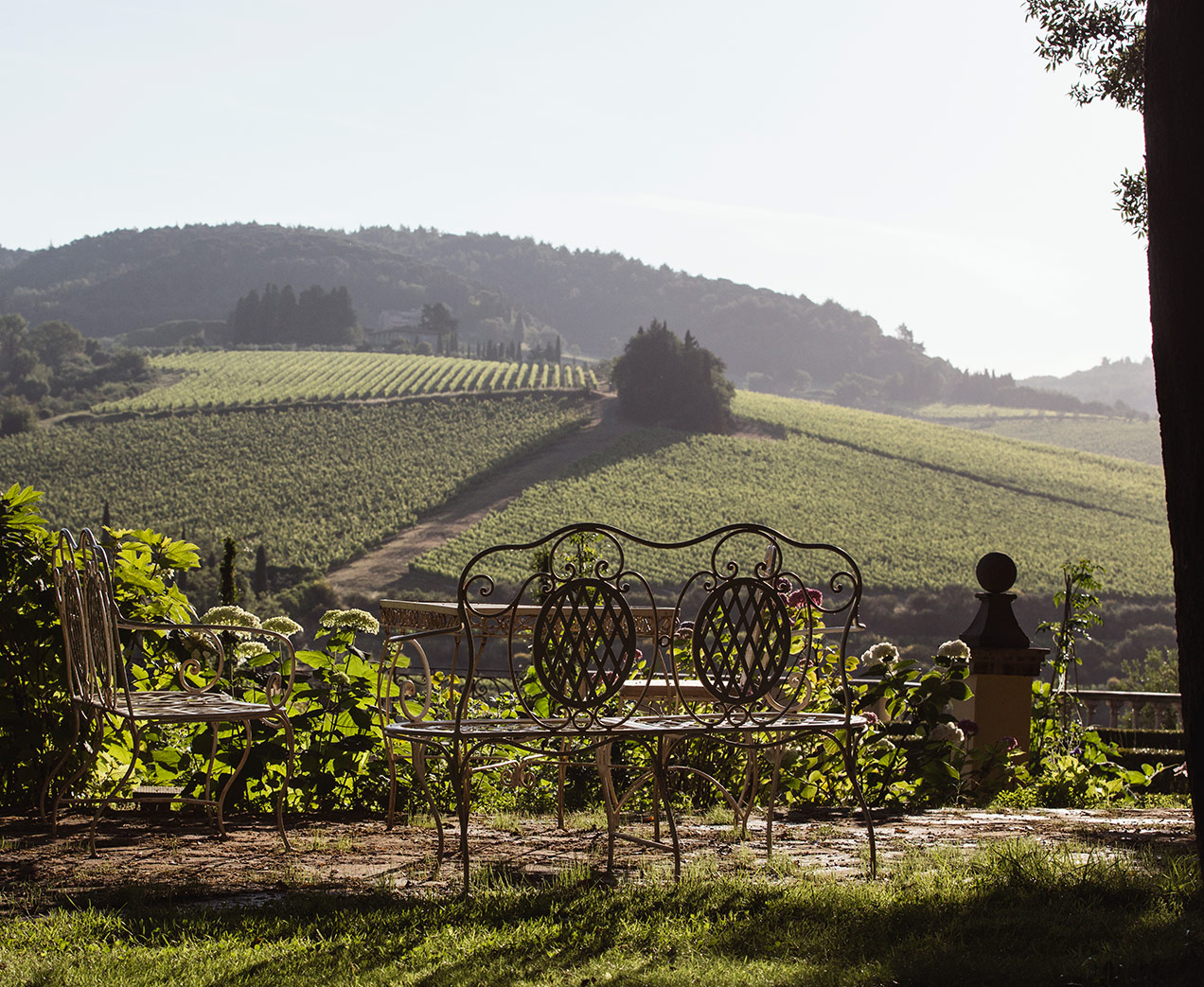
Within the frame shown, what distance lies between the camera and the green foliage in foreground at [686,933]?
1.88m

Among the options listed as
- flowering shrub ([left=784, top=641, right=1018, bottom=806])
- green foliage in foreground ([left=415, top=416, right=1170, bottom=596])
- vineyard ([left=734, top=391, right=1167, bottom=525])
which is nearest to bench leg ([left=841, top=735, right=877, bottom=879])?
flowering shrub ([left=784, top=641, right=1018, bottom=806])

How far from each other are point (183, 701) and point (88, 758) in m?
0.52

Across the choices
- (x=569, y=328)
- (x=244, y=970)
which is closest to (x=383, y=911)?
(x=244, y=970)

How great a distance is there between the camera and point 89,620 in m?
2.87

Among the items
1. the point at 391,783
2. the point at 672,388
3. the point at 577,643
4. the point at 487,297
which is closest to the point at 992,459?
the point at 672,388

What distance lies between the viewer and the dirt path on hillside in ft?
131

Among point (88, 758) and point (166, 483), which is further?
point (166, 483)

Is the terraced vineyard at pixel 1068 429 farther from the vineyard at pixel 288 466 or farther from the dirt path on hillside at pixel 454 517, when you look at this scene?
the vineyard at pixel 288 466

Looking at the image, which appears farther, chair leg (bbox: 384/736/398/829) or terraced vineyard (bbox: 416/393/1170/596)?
terraced vineyard (bbox: 416/393/1170/596)

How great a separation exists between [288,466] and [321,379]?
65.9 feet

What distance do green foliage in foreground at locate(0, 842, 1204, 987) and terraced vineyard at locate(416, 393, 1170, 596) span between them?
36.1m

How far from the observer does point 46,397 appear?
71.4 metres

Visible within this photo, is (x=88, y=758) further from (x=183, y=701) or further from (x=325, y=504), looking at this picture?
(x=325, y=504)

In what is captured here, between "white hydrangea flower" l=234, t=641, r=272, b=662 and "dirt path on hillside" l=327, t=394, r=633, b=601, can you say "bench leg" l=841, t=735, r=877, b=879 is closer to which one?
"white hydrangea flower" l=234, t=641, r=272, b=662
